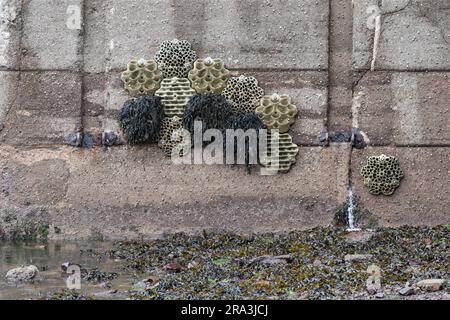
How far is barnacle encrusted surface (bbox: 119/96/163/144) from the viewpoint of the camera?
879 centimetres

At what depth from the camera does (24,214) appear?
898cm

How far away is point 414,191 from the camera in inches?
347

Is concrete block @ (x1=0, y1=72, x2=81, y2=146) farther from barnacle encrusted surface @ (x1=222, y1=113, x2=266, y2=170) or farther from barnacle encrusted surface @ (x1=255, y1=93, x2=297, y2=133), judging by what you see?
barnacle encrusted surface @ (x1=255, y1=93, x2=297, y2=133)

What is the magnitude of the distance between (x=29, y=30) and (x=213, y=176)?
74.1 inches

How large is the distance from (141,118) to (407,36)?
216 centimetres

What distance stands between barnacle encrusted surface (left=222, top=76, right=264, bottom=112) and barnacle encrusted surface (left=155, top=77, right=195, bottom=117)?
299 millimetres

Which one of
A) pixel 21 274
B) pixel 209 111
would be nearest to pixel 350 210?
pixel 209 111

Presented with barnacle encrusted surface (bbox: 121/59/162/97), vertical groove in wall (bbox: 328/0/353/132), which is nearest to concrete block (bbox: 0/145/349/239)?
vertical groove in wall (bbox: 328/0/353/132)

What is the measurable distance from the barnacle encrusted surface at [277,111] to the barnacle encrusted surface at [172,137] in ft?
2.05

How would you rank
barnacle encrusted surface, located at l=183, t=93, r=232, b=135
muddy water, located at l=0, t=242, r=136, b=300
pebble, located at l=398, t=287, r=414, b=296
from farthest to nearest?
barnacle encrusted surface, located at l=183, t=93, r=232, b=135
muddy water, located at l=0, t=242, r=136, b=300
pebble, located at l=398, t=287, r=414, b=296

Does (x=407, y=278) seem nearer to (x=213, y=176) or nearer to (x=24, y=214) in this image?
(x=213, y=176)

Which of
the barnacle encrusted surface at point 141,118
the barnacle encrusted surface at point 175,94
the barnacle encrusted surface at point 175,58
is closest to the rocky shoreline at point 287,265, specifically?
the barnacle encrusted surface at point 141,118
